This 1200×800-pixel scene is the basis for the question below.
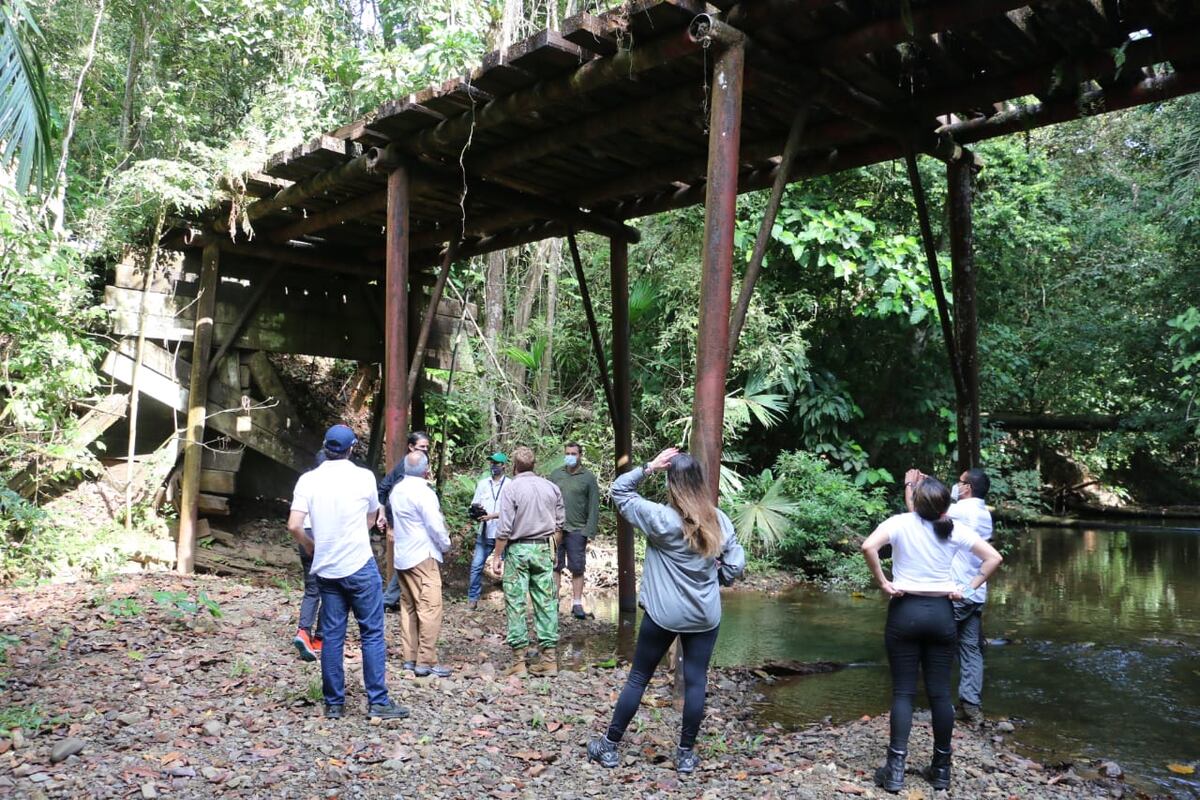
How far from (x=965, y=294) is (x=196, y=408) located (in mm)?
8896

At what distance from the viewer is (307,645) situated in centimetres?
662

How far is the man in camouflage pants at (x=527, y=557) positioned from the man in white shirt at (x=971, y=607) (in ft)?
9.78

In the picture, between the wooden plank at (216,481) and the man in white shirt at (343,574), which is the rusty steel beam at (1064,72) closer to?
the man in white shirt at (343,574)

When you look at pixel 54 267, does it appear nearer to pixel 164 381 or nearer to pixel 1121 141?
pixel 164 381

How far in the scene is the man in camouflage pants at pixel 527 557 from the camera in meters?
6.89

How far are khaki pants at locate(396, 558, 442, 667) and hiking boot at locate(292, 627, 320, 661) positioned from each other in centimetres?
66

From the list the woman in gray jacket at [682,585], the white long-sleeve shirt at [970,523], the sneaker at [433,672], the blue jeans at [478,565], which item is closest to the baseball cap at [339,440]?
the woman in gray jacket at [682,585]

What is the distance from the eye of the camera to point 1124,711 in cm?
660

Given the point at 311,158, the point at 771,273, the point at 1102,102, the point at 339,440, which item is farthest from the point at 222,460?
the point at 1102,102

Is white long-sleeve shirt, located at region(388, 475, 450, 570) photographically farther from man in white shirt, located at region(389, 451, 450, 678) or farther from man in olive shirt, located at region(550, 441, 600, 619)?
→ man in olive shirt, located at region(550, 441, 600, 619)

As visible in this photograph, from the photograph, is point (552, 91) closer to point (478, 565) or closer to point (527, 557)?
point (527, 557)

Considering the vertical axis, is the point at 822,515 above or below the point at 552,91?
below

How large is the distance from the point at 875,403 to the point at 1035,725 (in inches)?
418

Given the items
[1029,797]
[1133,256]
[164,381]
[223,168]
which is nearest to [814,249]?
[1133,256]
